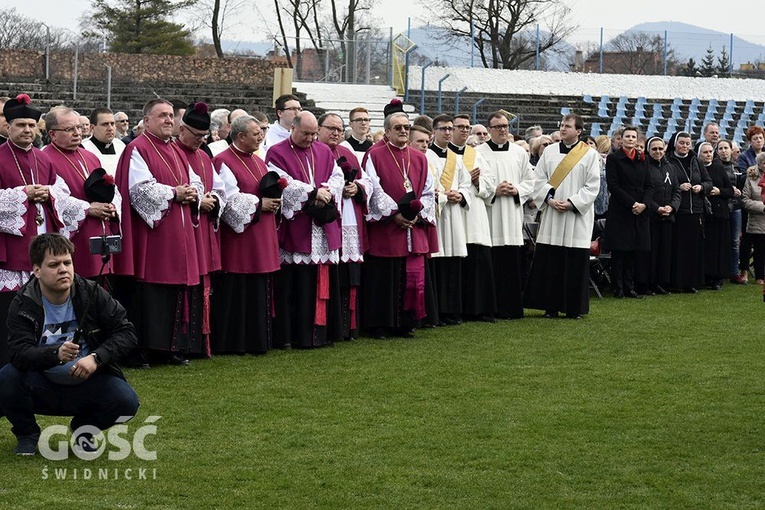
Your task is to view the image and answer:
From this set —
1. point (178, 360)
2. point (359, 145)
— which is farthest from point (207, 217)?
point (359, 145)

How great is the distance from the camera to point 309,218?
1112 cm

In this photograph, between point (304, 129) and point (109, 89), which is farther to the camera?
point (109, 89)

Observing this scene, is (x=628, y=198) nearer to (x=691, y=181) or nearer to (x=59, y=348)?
(x=691, y=181)

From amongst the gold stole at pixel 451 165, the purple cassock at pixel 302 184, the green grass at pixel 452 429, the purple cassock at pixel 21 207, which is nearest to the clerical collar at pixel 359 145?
the gold stole at pixel 451 165

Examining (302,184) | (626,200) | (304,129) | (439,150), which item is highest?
(304,129)

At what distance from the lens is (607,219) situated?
15125 millimetres

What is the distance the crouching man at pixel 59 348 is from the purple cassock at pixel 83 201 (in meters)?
2.71

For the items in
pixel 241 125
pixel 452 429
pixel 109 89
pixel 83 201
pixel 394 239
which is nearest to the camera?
pixel 452 429

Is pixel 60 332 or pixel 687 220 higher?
pixel 687 220

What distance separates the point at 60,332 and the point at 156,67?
2986 centimetres

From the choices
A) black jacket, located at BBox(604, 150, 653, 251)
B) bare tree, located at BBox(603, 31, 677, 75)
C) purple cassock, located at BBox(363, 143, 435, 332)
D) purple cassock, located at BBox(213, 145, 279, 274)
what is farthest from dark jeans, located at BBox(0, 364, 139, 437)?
bare tree, located at BBox(603, 31, 677, 75)

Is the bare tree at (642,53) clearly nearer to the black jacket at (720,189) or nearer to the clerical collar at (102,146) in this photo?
the black jacket at (720,189)

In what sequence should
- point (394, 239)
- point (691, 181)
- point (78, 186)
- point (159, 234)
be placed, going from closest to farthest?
point (78, 186)
point (159, 234)
point (394, 239)
point (691, 181)

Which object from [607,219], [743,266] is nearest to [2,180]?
[607,219]
